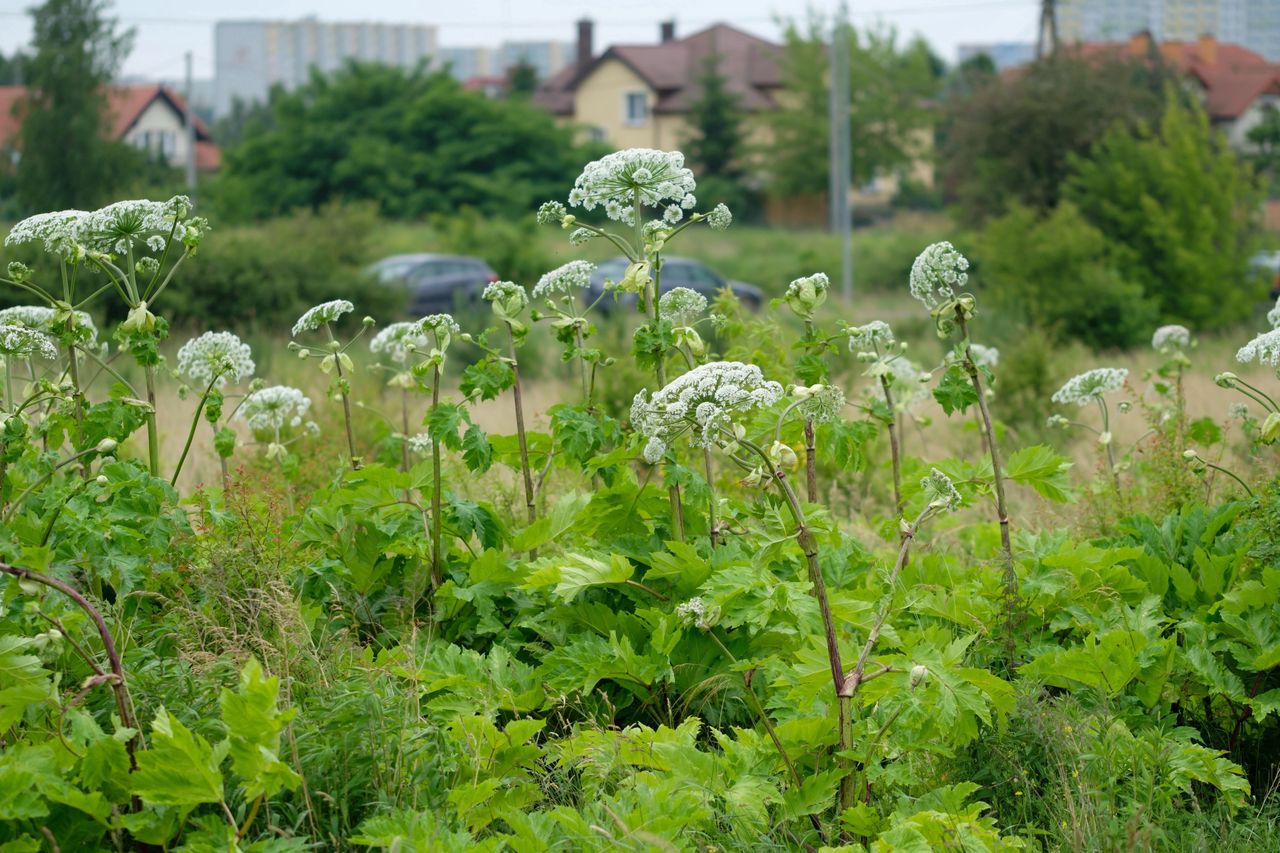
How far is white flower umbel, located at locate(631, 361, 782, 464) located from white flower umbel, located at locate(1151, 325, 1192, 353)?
344cm

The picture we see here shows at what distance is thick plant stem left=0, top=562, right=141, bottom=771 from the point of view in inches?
105

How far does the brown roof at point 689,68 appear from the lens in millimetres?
53469

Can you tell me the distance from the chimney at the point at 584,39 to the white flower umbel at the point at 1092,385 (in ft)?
184

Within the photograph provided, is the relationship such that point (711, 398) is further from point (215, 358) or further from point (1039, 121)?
point (1039, 121)

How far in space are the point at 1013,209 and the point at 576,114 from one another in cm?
4100

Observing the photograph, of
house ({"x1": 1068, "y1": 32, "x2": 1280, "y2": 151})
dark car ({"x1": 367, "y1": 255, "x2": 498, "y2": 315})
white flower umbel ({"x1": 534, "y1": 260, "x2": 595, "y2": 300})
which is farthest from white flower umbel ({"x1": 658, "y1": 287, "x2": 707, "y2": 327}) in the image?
house ({"x1": 1068, "y1": 32, "x2": 1280, "y2": 151})

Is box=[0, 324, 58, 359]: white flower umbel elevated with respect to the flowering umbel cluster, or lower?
lower

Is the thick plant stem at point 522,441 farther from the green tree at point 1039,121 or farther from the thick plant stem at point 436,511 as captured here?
the green tree at point 1039,121

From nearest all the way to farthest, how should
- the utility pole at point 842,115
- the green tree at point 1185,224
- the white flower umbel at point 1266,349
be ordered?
1. the white flower umbel at point 1266,349
2. the green tree at point 1185,224
3. the utility pole at point 842,115

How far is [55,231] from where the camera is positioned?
363cm

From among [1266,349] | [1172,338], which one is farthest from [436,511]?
[1172,338]

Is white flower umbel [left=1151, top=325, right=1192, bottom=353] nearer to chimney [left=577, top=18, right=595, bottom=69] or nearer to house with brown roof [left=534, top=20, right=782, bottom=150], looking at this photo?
house with brown roof [left=534, top=20, right=782, bottom=150]

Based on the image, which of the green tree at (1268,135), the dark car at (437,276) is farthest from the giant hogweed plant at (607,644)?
the green tree at (1268,135)

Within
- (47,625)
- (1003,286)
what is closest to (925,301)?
(47,625)
